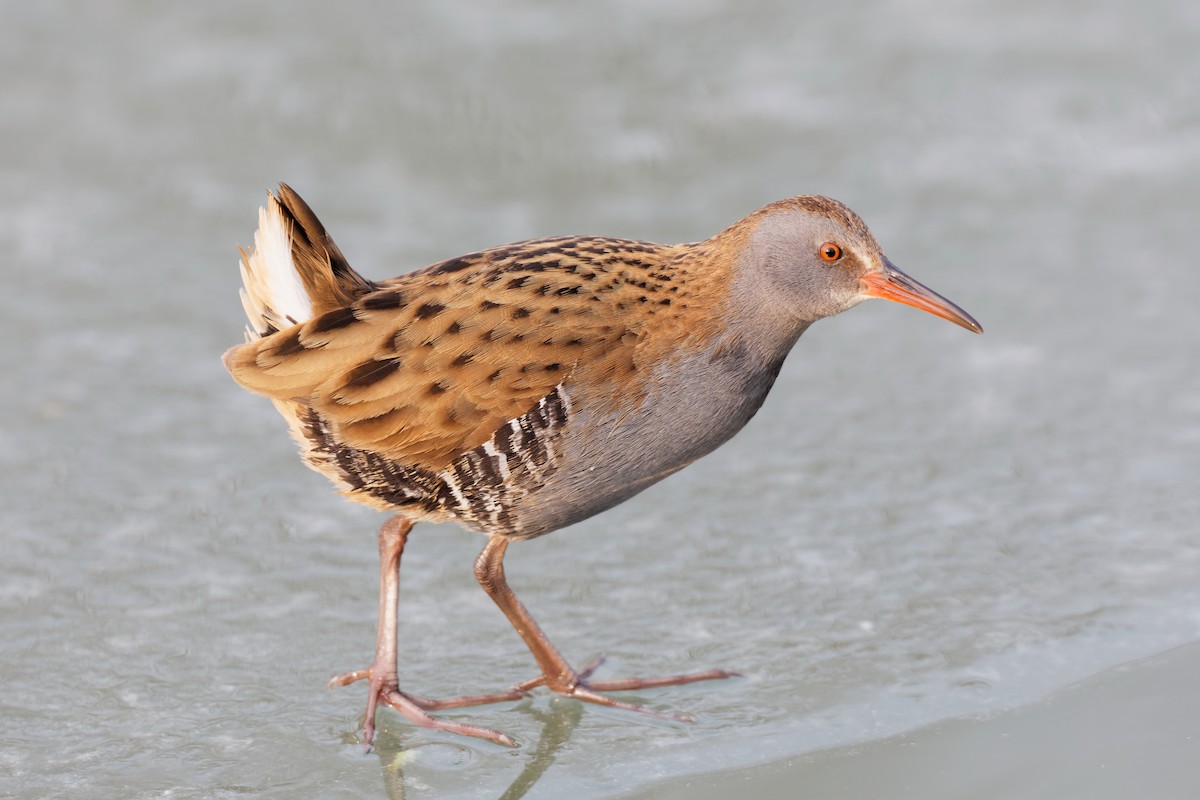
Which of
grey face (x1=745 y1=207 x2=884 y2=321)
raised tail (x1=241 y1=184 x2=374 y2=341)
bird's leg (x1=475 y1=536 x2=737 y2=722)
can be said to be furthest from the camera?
bird's leg (x1=475 y1=536 x2=737 y2=722)

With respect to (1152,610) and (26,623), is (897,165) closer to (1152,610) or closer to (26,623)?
(1152,610)

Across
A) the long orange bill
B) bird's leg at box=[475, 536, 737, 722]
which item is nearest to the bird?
the long orange bill

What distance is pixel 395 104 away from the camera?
8.74 metres

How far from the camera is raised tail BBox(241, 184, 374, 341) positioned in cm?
A: 485

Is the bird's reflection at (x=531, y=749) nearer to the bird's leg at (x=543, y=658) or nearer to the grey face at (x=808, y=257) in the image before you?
the bird's leg at (x=543, y=658)

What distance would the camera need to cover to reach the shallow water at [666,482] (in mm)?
4922

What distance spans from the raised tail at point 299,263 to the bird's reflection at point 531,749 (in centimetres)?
132

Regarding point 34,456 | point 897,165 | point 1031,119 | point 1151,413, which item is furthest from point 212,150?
point 1151,413

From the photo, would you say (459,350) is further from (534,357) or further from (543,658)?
(543,658)

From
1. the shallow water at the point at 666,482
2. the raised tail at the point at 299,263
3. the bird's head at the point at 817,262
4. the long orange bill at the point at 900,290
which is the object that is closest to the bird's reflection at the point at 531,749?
the shallow water at the point at 666,482

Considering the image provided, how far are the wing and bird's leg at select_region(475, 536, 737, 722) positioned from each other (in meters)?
0.45

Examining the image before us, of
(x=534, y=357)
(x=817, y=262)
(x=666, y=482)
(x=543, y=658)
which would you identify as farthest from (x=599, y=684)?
(x=817, y=262)

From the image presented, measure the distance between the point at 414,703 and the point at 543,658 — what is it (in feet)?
1.39

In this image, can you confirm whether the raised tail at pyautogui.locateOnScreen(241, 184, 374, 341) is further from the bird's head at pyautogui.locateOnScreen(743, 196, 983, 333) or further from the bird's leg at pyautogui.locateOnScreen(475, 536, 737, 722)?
the bird's head at pyautogui.locateOnScreen(743, 196, 983, 333)
